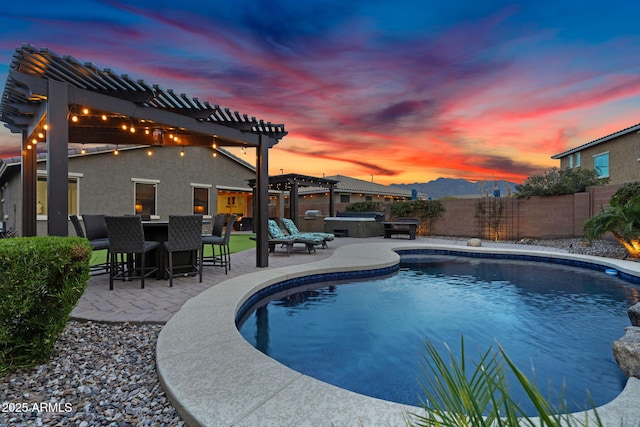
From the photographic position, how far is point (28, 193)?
21.6 feet

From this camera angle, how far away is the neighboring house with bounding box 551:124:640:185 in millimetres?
15570

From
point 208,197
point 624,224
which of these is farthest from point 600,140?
point 208,197

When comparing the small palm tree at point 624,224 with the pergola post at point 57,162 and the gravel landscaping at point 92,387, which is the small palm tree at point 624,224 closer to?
the gravel landscaping at point 92,387

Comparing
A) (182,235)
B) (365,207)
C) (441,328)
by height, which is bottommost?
(441,328)

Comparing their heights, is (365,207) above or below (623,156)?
below

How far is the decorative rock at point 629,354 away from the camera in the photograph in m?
2.77

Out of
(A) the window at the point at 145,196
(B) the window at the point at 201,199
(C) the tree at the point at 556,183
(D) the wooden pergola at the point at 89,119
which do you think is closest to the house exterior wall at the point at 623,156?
(C) the tree at the point at 556,183

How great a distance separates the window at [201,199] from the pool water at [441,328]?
1163 centimetres

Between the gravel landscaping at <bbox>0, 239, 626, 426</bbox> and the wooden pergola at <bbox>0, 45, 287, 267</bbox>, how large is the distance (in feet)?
5.57

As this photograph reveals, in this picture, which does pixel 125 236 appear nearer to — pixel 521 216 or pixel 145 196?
pixel 145 196

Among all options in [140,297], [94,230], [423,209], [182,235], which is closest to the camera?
[140,297]

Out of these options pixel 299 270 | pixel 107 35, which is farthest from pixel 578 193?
pixel 107 35

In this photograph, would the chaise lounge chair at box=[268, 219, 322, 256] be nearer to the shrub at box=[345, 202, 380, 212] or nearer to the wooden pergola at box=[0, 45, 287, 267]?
the wooden pergola at box=[0, 45, 287, 267]

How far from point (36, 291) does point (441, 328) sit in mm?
4188
